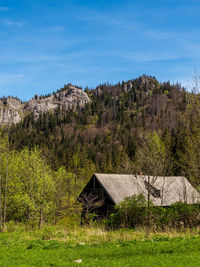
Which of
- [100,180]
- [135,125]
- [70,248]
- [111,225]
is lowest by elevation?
[111,225]

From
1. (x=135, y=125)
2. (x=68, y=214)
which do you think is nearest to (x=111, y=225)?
(x=68, y=214)

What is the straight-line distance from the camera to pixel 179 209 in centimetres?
2375

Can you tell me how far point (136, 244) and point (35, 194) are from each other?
16395 millimetres

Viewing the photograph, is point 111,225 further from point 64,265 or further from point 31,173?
point 64,265

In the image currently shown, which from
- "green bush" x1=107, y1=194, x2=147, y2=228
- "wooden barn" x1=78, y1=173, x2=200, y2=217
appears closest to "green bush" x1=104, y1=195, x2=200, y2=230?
"green bush" x1=107, y1=194, x2=147, y2=228

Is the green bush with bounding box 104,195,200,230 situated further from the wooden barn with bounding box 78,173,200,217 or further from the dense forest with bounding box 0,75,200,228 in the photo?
the wooden barn with bounding box 78,173,200,217

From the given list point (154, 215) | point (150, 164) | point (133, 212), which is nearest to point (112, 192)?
point (133, 212)

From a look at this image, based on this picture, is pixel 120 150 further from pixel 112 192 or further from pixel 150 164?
pixel 150 164

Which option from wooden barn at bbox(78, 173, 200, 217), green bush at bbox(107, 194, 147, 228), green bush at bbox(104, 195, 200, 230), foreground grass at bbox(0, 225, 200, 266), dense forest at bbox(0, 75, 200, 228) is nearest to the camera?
foreground grass at bbox(0, 225, 200, 266)

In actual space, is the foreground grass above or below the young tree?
below

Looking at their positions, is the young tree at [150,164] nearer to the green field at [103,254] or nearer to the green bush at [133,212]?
the green bush at [133,212]

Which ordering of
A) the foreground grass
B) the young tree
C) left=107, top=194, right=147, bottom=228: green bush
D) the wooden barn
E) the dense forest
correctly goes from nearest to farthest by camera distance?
the foreground grass, the young tree, the dense forest, left=107, top=194, right=147, bottom=228: green bush, the wooden barn

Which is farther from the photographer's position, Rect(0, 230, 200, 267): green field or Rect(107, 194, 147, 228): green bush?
Rect(107, 194, 147, 228): green bush

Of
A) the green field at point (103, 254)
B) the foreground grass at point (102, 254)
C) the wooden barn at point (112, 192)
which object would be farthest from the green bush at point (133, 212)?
the green field at point (103, 254)
